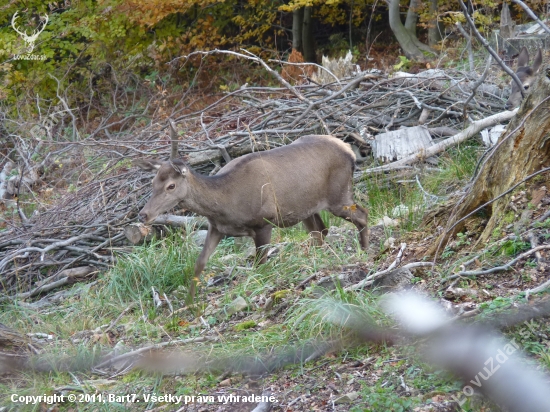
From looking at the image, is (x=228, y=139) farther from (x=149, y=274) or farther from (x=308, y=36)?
(x=308, y=36)

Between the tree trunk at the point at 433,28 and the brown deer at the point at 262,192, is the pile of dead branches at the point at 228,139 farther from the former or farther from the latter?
the tree trunk at the point at 433,28

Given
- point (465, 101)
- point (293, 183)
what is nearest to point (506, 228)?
point (293, 183)

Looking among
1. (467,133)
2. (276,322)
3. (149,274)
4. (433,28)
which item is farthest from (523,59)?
(276,322)

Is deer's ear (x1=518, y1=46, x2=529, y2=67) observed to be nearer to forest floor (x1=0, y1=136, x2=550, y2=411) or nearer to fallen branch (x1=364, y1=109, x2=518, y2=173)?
fallen branch (x1=364, y1=109, x2=518, y2=173)

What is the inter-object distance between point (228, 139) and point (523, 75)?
4719mm

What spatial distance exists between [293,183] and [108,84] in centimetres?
1156

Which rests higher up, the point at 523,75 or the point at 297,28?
the point at 523,75

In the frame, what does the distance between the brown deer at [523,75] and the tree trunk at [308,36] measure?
7795mm

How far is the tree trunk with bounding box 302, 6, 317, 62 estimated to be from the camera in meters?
19.2

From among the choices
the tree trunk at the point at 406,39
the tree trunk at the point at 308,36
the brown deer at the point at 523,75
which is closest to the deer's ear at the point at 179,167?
the brown deer at the point at 523,75

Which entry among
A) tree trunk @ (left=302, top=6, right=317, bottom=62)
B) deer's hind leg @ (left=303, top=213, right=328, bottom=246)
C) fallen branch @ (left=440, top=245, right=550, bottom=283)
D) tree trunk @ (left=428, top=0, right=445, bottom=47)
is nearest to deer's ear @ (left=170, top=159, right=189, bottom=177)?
deer's hind leg @ (left=303, top=213, right=328, bottom=246)

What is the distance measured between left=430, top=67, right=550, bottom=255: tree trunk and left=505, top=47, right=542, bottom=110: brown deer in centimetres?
454

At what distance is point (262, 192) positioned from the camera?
775 centimetres

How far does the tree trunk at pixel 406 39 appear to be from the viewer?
A: 16797 millimetres
